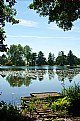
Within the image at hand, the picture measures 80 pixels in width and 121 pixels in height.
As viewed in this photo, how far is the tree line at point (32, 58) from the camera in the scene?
144 meters

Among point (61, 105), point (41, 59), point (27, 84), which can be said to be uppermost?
point (41, 59)

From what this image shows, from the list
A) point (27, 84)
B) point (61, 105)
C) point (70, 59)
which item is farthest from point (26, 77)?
point (70, 59)

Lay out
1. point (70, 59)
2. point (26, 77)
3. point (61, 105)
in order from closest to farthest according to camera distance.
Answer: point (61, 105), point (26, 77), point (70, 59)

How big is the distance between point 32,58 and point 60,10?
132 m

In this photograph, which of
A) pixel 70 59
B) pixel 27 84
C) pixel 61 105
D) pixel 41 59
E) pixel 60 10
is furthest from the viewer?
pixel 70 59

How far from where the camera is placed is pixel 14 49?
153750 millimetres

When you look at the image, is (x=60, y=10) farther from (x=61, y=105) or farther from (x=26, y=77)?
(x=26, y=77)

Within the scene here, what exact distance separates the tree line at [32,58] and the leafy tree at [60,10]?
124956 millimetres

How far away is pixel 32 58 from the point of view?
147 m

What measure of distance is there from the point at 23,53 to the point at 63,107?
14309cm

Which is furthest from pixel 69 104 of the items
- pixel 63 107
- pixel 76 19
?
pixel 76 19

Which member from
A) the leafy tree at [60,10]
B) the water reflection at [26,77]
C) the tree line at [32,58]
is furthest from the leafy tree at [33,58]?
the leafy tree at [60,10]

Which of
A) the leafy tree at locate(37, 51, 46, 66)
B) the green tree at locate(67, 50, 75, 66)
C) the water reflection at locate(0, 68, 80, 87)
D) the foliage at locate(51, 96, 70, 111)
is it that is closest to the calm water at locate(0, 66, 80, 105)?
→ the water reflection at locate(0, 68, 80, 87)

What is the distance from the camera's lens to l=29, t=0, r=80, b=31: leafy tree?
14789mm
